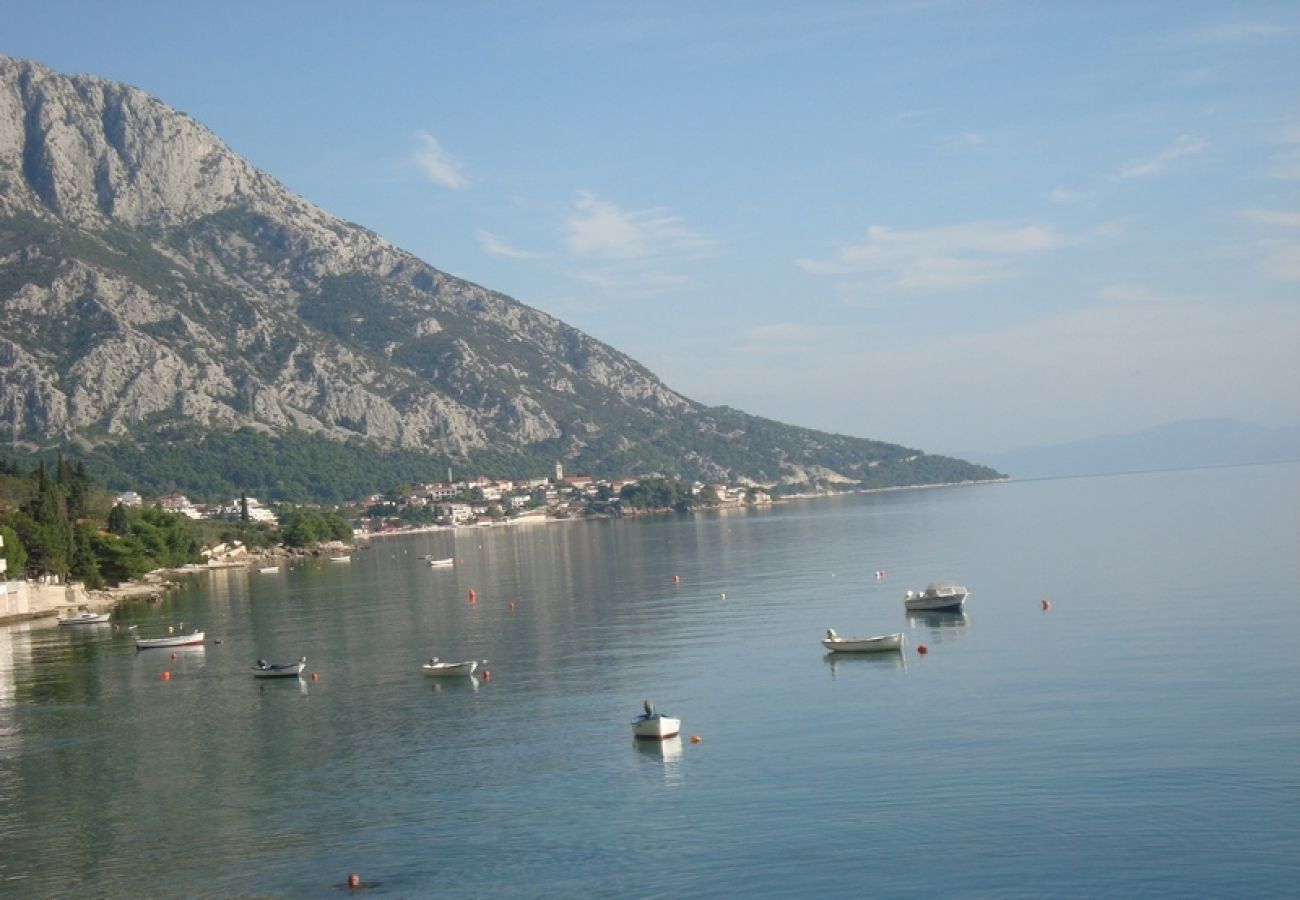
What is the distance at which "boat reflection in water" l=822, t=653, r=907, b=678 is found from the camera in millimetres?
51713

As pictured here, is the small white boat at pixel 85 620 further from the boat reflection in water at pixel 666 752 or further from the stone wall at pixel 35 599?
the boat reflection in water at pixel 666 752

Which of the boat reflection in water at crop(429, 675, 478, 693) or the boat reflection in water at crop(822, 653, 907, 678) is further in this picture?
the boat reflection in water at crop(822, 653, 907, 678)

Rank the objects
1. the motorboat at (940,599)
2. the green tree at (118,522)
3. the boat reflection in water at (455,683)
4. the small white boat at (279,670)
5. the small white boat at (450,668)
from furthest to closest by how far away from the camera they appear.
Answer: the green tree at (118,522), the motorboat at (940,599), the small white boat at (279,670), the small white boat at (450,668), the boat reflection in water at (455,683)

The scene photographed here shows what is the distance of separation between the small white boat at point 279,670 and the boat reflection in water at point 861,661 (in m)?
22.4

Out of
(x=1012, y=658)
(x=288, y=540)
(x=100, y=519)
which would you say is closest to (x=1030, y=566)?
(x=1012, y=658)

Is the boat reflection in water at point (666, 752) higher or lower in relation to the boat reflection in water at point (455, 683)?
lower

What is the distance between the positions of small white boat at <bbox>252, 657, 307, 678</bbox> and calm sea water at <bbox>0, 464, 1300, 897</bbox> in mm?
1041

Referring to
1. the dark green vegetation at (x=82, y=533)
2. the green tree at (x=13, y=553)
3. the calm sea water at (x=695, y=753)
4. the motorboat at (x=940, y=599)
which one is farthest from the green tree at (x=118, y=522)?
the motorboat at (x=940, y=599)

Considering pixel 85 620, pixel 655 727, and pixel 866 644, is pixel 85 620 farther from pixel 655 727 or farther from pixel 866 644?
pixel 655 727

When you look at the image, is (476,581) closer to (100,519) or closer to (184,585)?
(184,585)

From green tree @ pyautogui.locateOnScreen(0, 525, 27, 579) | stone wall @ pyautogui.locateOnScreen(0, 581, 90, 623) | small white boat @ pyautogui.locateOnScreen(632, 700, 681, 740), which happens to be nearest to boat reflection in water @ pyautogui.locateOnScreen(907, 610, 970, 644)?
small white boat @ pyautogui.locateOnScreen(632, 700, 681, 740)

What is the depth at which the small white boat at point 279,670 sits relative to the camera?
181ft

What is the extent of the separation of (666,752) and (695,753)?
855mm

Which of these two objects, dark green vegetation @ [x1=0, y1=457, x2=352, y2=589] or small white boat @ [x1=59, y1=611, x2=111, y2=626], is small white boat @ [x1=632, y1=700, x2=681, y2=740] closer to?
small white boat @ [x1=59, y1=611, x2=111, y2=626]
